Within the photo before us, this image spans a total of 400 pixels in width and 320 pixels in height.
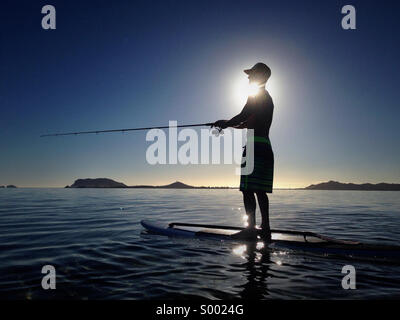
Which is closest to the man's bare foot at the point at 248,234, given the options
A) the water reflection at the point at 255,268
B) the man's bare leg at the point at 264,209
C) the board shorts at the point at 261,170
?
the water reflection at the point at 255,268

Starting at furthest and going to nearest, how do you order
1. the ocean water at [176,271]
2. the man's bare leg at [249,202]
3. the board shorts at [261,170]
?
the man's bare leg at [249,202]
the board shorts at [261,170]
the ocean water at [176,271]

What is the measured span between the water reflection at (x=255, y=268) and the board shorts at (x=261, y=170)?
1.39m

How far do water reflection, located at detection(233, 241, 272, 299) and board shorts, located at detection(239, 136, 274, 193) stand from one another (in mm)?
1388

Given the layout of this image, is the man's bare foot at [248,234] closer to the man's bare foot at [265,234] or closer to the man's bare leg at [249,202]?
the man's bare foot at [265,234]

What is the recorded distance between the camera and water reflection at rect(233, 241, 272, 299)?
3787mm

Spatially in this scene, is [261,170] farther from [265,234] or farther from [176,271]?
[176,271]

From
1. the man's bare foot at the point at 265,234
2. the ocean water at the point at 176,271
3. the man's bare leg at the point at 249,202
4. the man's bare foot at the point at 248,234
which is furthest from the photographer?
the man's bare foot at the point at 248,234

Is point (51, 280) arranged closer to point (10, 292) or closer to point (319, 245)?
point (10, 292)

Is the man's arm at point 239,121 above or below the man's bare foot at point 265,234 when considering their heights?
above

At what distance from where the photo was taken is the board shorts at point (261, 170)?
5828mm

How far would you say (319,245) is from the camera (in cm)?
611

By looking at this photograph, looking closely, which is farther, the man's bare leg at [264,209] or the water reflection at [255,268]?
the man's bare leg at [264,209]
